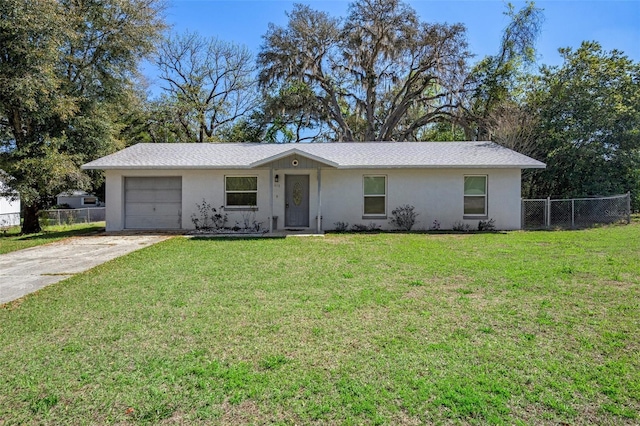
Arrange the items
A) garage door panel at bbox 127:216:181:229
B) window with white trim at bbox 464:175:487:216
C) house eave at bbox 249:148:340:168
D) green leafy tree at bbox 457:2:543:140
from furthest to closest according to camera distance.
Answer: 1. green leafy tree at bbox 457:2:543:140
2. garage door panel at bbox 127:216:181:229
3. window with white trim at bbox 464:175:487:216
4. house eave at bbox 249:148:340:168

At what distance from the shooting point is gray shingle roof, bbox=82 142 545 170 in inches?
523

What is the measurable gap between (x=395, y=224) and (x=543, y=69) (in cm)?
1321

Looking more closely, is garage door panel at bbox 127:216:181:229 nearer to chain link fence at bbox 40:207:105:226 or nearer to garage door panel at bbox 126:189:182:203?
garage door panel at bbox 126:189:182:203

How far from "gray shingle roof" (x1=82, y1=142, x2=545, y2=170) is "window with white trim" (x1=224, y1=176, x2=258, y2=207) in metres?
0.66

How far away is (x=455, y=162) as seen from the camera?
1346cm

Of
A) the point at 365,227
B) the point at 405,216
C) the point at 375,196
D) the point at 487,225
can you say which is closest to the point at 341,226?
the point at 365,227

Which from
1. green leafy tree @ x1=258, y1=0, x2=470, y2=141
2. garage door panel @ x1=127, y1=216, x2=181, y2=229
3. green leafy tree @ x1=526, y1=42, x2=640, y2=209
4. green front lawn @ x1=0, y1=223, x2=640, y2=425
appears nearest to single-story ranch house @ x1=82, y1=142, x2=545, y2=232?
garage door panel @ x1=127, y1=216, x2=181, y2=229

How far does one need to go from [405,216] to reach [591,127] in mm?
10457

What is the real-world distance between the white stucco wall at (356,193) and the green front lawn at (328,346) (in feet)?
22.4

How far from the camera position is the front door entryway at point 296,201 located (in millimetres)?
13914

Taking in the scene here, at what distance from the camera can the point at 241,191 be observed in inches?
548

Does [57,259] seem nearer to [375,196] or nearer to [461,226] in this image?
[375,196]

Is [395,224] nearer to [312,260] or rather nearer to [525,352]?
[312,260]

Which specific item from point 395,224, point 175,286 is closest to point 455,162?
point 395,224
